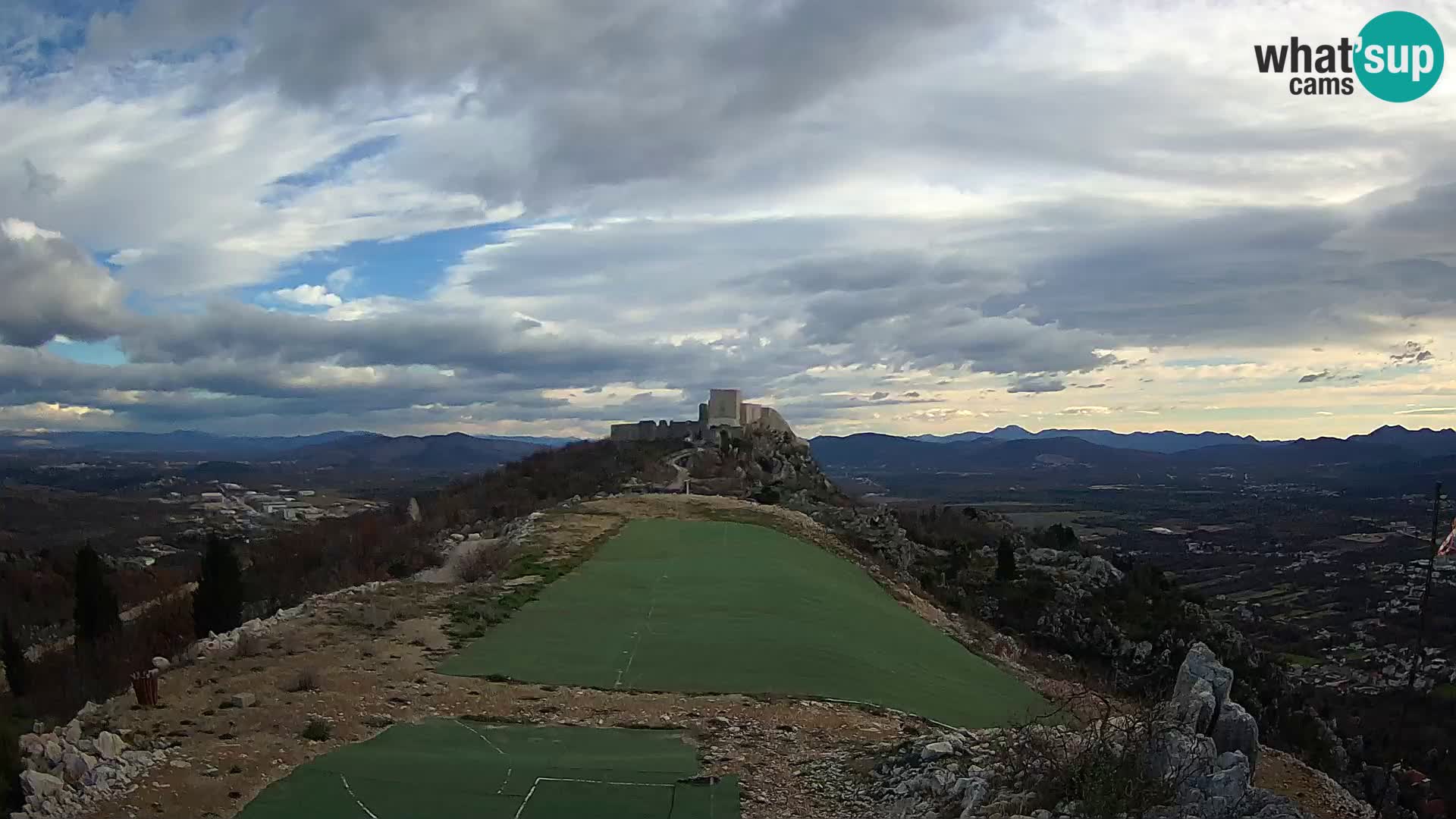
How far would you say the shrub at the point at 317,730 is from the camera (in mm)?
10836

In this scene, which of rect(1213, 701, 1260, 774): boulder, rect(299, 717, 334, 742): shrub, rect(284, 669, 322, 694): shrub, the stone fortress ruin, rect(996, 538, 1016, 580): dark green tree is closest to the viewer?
rect(1213, 701, 1260, 774): boulder

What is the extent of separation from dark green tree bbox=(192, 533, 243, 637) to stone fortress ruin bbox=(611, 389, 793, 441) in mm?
40920

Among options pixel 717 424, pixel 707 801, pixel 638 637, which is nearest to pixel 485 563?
pixel 638 637

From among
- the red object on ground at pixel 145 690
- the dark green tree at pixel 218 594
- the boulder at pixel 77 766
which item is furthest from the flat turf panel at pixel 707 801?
the dark green tree at pixel 218 594

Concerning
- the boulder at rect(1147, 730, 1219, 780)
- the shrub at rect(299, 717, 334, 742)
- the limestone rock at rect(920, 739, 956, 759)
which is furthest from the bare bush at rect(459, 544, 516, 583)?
the boulder at rect(1147, 730, 1219, 780)

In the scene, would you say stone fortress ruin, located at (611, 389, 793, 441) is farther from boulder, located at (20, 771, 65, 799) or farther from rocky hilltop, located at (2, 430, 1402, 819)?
boulder, located at (20, 771, 65, 799)

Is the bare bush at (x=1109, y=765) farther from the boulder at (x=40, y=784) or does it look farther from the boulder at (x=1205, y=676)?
the boulder at (x=40, y=784)

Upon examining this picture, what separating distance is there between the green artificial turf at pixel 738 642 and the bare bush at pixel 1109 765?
6.01m

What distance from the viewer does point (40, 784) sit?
8680 millimetres

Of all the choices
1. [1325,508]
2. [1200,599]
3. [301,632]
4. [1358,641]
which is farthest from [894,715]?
[1325,508]

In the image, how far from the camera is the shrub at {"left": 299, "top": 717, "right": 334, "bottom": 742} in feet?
35.6

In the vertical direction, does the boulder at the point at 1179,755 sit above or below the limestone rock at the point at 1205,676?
below

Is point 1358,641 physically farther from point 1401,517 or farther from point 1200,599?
point 1401,517

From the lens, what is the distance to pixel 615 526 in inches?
1273
